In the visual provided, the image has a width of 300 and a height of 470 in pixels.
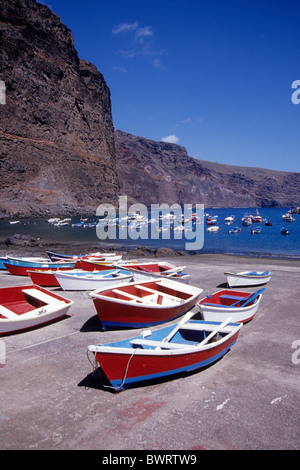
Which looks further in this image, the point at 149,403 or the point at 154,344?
the point at 154,344

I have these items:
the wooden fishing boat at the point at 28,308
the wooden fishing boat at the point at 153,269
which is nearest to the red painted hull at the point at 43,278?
the wooden fishing boat at the point at 28,308

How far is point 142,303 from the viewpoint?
8.88 m

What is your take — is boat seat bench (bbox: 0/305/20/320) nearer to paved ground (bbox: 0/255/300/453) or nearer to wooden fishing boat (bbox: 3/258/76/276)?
paved ground (bbox: 0/255/300/453)

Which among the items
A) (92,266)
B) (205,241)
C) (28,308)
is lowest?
(205,241)

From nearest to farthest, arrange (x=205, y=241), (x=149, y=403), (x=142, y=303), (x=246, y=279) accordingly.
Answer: (x=149, y=403), (x=142, y=303), (x=246, y=279), (x=205, y=241)

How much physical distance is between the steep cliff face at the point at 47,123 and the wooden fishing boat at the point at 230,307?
242 ft

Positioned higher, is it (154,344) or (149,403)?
(154,344)

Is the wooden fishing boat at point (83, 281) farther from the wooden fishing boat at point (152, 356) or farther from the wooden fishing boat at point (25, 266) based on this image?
the wooden fishing boat at point (152, 356)

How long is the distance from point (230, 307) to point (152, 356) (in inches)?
168

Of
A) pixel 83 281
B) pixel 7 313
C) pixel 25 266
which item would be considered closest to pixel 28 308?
pixel 7 313

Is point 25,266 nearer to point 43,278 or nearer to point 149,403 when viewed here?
point 43,278

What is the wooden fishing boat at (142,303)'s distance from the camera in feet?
28.0

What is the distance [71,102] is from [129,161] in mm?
88266

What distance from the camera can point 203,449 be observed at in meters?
4.39
